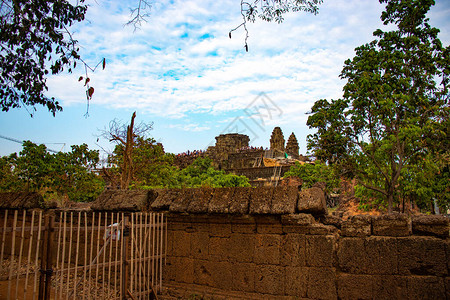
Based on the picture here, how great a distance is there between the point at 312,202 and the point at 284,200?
40cm

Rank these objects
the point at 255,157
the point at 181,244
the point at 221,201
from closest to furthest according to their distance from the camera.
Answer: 1. the point at 221,201
2. the point at 181,244
3. the point at 255,157

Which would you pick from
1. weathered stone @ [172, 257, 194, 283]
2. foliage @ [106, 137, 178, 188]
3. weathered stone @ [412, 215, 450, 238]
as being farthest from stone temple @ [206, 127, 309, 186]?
weathered stone @ [412, 215, 450, 238]

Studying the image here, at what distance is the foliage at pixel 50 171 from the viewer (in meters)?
15.6

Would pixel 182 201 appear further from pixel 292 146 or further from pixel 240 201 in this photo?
pixel 292 146

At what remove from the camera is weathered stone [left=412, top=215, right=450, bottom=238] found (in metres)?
4.14

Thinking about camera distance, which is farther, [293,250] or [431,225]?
[293,250]

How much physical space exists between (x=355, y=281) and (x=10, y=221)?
763cm

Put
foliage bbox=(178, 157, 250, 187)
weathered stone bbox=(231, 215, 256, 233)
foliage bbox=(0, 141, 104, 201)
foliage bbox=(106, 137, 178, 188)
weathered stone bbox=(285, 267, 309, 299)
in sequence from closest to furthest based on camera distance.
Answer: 1. weathered stone bbox=(285, 267, 309, 299)
2. weathered stone bbox=(231, 215, 256, 233)
3. foliage bbox=(0, 141, 104, 201)
4. foliage bbox=(106, 137, 178, 188)
5. foliage bbox=(178, 157, 250, 187)

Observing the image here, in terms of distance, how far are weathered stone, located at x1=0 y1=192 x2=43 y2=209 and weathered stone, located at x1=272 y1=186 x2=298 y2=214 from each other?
4.84 metres

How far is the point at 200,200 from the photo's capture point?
17.4 ft

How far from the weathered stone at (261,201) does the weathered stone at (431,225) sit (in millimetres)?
1924

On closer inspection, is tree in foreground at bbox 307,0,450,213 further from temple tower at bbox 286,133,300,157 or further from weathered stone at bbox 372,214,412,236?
temple tower at bbox 286,133,300,157

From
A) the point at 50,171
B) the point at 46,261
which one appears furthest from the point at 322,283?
the point at 50,171

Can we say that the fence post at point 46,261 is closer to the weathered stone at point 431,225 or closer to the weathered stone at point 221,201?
the weathered stone at point 221,201
